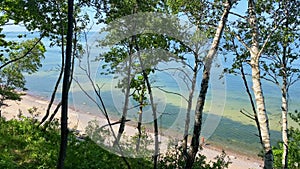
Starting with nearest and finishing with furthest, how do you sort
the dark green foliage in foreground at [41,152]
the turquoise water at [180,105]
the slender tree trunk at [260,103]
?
the slender tree trunk at [260,103], the dark green foliage in foreground at [41,152], the turquoise water at [180,105]

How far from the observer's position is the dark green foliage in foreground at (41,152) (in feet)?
22.1

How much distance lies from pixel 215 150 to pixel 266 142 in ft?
60.2

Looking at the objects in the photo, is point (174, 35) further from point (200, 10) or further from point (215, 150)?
point (215, 150)

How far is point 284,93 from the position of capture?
9.73 m

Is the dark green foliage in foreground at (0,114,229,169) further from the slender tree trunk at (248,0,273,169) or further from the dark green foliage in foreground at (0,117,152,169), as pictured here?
the slender tree trunk at (248,0,273,169)

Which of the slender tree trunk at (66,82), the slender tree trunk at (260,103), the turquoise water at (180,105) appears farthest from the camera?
the turquoise water at (180,105)

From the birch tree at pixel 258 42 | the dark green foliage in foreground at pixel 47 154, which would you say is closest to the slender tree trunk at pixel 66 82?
the dark green foliage in foreground at pixel 47 154

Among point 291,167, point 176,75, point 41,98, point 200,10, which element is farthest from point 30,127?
point 41,98

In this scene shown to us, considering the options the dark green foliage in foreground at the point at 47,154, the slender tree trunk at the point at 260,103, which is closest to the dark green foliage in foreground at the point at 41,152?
the dark green foliage in foreground at the point at 47,154

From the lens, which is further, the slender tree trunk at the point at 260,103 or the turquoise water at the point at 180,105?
the turquoise water at the point at 180,105

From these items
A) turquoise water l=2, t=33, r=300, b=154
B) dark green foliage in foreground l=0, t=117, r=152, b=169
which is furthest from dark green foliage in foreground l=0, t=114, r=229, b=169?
turquoise water l=2, t=33, r=300, b=154

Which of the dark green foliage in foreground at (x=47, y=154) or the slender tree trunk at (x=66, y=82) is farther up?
the slender tree trunk at (x=66, y=82)

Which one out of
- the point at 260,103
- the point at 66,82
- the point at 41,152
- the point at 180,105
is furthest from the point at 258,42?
the point at 180,105

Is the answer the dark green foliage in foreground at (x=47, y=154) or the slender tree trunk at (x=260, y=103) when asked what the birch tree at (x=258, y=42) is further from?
the dark green foliage in foreground at (x=47, y=154)
